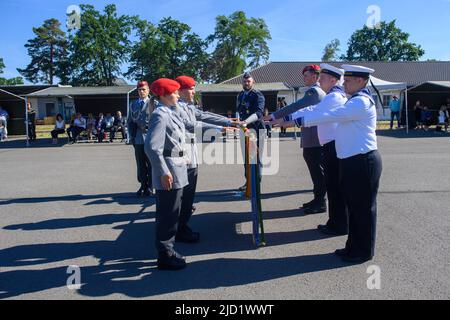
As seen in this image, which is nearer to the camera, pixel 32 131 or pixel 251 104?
pixel 251 104

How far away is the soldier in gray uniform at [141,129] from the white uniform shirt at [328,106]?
2949mm

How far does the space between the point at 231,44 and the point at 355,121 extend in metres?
55.7

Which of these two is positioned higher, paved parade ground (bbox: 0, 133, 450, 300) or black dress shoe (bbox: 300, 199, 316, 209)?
black dress shoe (bbox: 300, 199, 316, 209)

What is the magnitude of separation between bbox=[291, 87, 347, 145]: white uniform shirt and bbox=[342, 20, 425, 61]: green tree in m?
73.8

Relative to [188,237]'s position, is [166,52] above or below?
above

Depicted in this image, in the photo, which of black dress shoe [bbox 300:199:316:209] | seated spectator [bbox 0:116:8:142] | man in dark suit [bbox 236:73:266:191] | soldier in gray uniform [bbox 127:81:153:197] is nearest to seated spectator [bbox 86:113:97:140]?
seated spectator [bbox 0:116:8:142]

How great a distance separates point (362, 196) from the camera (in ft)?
13.5

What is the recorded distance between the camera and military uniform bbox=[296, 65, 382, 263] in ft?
13.4

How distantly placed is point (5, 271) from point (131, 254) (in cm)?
130

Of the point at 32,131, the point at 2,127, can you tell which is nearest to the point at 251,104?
the point at 32,131

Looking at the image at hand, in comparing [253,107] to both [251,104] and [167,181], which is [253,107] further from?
[167,181]

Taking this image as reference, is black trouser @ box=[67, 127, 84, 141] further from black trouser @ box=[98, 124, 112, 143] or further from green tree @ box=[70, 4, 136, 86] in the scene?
green tree @ box=[70, 4, 136, 86]
